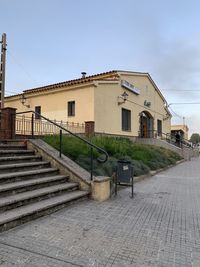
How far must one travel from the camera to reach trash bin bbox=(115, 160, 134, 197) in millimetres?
7414

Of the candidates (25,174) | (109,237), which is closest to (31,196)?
(25,174)

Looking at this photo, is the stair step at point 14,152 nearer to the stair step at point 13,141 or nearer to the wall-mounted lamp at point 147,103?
the stair step at point 13,141

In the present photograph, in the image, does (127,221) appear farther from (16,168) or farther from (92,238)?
(16,168)

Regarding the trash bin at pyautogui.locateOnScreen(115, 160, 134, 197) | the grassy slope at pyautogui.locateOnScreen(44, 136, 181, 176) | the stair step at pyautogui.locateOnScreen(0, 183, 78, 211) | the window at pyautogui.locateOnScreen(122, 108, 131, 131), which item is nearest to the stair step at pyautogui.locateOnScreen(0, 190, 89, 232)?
the stair step at pyautogui.locateOnScreen(0, 183, 78, 211)

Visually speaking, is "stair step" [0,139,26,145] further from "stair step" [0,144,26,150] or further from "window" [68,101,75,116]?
"window" [68,101,75,116]

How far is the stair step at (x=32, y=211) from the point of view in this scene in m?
4.39

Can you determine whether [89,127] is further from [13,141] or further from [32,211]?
[32,211]

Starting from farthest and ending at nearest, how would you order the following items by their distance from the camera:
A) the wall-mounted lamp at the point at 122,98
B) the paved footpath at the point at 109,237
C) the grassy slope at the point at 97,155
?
the wall-mounted lamp at the point at 122,98 < the grassy slope at the point at 97,155 < the paved footpath at the point at 109,237

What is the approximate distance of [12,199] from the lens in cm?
503

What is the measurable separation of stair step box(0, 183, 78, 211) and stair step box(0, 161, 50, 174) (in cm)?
97

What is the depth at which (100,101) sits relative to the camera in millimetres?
17719

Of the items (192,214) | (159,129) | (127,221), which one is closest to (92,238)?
(127,221)

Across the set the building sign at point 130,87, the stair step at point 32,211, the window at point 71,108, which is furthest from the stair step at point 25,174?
the building sign at point 130,87

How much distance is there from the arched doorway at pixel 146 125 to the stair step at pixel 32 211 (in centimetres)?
1863
